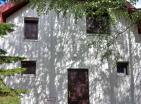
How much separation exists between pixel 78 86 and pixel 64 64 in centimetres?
159

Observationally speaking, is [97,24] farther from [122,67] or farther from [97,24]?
[122,67]

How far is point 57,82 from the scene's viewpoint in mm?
21031

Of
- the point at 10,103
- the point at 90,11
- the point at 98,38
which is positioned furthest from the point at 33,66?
the point at 10,103

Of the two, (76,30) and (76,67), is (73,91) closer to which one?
(76,67)

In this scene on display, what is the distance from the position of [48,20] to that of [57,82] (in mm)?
3813

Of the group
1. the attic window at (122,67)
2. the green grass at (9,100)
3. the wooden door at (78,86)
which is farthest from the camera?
the attic window at (122,67)

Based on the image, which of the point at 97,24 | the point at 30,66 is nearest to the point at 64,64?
the point at 30,66

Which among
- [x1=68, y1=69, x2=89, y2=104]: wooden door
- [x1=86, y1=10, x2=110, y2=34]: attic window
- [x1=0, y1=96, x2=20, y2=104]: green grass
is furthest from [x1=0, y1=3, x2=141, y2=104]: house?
[x1=0, y1=96, x2=20, y2=104]: green grass

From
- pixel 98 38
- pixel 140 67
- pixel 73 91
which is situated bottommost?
pixel 73 91

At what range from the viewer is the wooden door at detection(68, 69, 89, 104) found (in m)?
21.3

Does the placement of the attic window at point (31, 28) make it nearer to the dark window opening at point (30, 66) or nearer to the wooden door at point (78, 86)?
the dark window opening at point (30, 66)

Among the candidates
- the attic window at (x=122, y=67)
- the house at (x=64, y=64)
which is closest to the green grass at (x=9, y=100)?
the house at (x=64, y=64)

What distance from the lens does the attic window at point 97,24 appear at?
2183cm

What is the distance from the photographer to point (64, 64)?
70.0 feet
